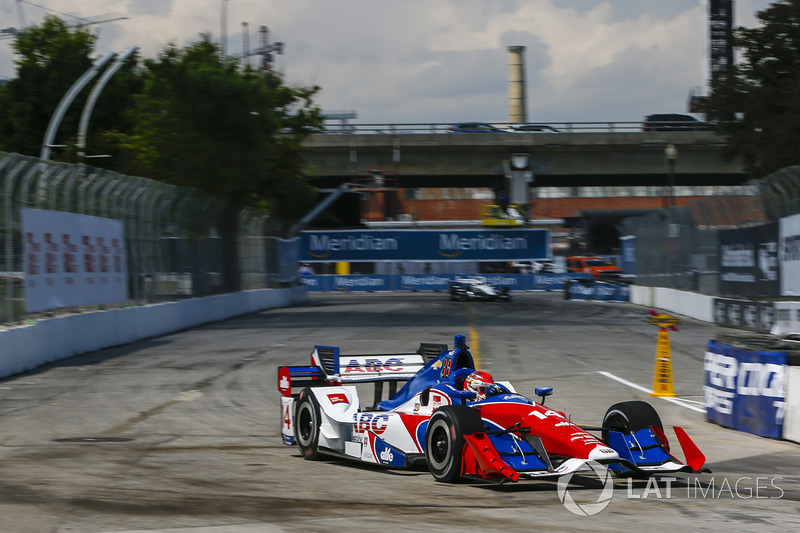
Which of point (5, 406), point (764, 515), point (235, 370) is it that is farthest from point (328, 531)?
point (235, 370)

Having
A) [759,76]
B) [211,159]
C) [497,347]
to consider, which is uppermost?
[759,76]

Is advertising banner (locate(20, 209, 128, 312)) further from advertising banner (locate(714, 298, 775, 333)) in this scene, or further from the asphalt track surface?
advertising banner (locate(714, 298, 775, 333))

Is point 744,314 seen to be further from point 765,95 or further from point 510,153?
point 510,153

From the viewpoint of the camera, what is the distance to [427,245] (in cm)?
5841

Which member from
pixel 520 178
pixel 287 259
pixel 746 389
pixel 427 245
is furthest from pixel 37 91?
pixel 746 389

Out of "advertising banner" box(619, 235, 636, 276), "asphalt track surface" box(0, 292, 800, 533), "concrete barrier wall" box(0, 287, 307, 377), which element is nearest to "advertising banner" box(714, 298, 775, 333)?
"asphalt track surface" box(0, 292, 800, 533)

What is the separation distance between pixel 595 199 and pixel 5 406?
83654mm

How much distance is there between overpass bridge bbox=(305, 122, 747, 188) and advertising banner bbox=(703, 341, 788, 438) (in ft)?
144

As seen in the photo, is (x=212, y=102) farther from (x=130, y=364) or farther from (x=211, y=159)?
(x=130, y=364)

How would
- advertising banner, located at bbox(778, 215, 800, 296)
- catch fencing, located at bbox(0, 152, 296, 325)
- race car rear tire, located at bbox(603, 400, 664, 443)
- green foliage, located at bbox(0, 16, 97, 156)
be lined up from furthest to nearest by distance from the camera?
green foliage, located at bbox(0, 16, 97, 156), advertising banner, located at bbox(778, 215, 800, 296), catch fencing, located at bbox(0, 152, 296, 325), race car rear tire, located at bbox(603, 400, 664, 443)

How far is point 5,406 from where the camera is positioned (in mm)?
12141

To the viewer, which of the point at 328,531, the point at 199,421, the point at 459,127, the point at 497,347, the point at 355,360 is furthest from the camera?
the point at 459,127

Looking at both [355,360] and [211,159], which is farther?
[211,159]

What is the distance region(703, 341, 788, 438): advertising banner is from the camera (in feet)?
32.5
